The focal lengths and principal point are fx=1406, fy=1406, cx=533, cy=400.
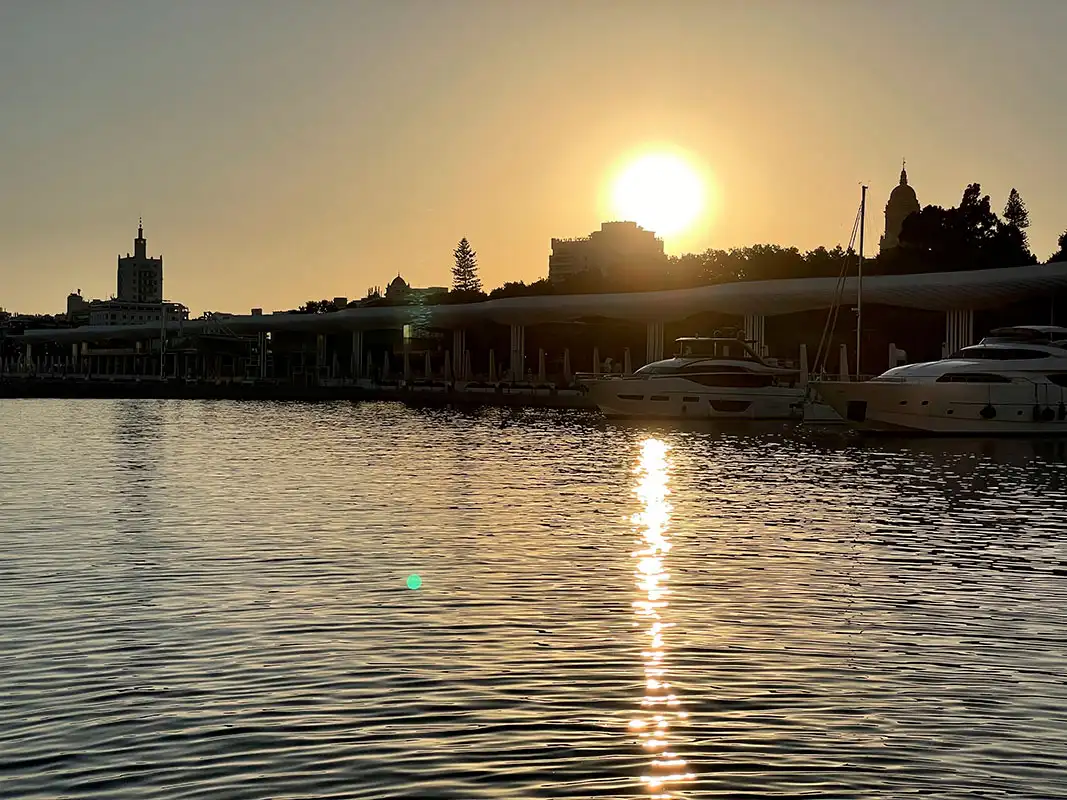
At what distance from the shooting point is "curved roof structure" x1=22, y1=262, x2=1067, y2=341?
6931 centimetres

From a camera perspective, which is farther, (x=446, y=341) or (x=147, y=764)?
(x=446, y=341)

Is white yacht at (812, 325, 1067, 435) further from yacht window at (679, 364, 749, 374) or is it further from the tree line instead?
the tree line

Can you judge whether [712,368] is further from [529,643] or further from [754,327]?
[529,643]

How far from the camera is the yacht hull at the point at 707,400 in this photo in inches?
2589

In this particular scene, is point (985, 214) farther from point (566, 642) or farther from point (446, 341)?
point (566, 642)

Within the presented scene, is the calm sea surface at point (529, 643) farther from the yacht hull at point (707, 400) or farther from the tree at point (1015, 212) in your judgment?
the tree at point (1015, 212)

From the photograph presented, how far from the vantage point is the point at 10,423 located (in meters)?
72.8

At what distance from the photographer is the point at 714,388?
216 feet

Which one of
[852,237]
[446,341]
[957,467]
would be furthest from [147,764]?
[446,341]

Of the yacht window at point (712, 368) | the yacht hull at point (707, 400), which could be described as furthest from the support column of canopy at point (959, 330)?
the yacht window at point (712, 368)

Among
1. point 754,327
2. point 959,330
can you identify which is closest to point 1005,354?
point 959,330

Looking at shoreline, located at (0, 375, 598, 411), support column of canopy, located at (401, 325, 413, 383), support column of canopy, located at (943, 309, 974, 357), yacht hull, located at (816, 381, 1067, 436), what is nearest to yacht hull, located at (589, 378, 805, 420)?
yacht hull, located at (816, 381, 1067, 436)

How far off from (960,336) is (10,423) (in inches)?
1979

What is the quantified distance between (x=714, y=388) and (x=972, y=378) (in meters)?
14.3
